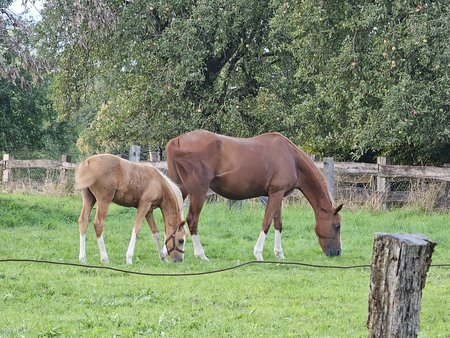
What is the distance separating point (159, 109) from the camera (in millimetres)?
21438

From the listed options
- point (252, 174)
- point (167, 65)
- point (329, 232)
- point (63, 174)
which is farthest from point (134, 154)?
point (329, 232)

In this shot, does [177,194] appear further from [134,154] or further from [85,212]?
[134,154]

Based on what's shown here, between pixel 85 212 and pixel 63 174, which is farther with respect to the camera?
pixel 63 174

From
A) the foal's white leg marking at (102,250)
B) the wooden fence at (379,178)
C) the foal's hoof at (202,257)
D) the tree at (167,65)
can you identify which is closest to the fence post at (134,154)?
the wooden fence at (379,178)

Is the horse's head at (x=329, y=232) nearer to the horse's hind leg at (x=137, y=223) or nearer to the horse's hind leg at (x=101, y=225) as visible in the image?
the horse's hind leg at (x=137, y=223)

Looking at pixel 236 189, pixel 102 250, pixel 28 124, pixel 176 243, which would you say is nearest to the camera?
pixel 102 250

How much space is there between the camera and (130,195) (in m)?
10.7

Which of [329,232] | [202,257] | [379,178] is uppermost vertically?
[379,178]

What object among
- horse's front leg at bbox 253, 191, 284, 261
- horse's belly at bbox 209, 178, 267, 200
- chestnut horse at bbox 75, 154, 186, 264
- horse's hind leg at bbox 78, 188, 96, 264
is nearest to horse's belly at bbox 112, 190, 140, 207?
chestnut horse at bbox 75, 154, 186, 264

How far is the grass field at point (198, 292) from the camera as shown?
6.38m

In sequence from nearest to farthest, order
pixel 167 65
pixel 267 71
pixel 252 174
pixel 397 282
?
1. pixel 397 282
2. pixel 252 174
3. pixel 167 65
4. pixel 267 71

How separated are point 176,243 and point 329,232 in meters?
2.40

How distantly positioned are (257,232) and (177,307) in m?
6.49

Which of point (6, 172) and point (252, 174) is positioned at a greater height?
point (252, 174)
